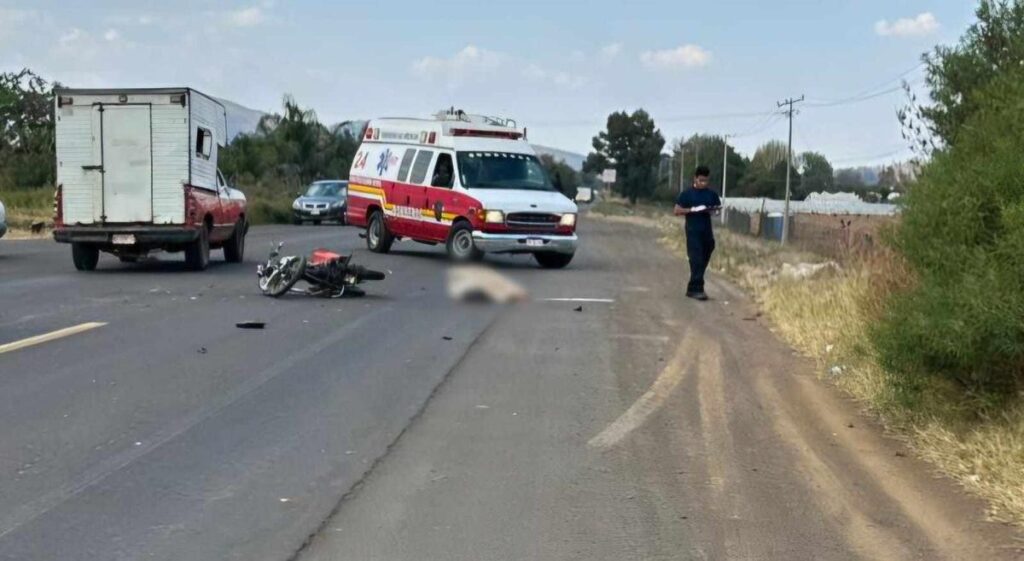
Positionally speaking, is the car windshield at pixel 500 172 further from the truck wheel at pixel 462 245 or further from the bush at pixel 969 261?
the bush at pixel 969 261

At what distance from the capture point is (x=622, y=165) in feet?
344

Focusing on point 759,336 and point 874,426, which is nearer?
point 874,426

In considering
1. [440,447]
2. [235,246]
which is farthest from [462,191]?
[440,447]

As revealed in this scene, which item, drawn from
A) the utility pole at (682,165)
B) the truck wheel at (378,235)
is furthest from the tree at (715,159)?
the truck wheel at (378,235)

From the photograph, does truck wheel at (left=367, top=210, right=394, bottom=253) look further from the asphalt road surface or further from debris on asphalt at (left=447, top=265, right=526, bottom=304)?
the asphalt road surface

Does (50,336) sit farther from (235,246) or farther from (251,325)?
(235,246)

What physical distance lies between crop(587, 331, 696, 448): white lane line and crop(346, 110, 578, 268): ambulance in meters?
8.82

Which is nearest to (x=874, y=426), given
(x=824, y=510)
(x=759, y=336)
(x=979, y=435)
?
(x=979, y=435)

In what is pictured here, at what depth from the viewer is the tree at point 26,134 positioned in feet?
141

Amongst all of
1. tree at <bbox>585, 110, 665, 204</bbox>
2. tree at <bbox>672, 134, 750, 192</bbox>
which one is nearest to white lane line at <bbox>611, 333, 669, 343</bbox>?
tree at <bbox>672, 134, 750, 192</bbox>

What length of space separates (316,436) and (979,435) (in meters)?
3.94

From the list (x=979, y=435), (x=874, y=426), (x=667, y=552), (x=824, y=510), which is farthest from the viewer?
(x=874, y=426)

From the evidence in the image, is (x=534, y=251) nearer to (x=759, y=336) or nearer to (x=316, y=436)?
(x=759, y=336)

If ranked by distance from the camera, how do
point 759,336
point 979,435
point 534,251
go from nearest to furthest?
1. point 979,435
2. point 759,336
3. point 534,251
